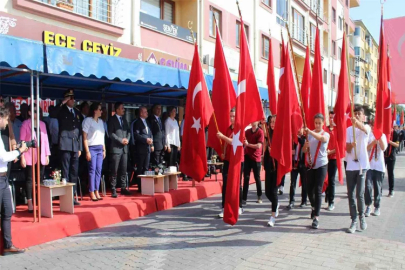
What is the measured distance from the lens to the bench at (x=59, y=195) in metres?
6.64

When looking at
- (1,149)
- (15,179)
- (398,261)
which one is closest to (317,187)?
(398,261)

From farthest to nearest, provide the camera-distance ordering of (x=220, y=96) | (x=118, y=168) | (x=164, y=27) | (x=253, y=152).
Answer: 1. (x=164, y=27)
2. (x=118, y=168)
3. (x=253, y=152)
4. (x=220, y=96)

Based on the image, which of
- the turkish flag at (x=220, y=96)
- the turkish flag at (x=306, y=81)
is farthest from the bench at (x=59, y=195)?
the turkish flag at (x=306, y=81)

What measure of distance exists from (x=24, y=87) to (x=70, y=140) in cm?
238

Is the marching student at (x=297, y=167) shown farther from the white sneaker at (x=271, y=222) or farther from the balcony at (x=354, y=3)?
the balcony at (x=354, y=3)

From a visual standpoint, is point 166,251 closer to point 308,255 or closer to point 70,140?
point 308,255

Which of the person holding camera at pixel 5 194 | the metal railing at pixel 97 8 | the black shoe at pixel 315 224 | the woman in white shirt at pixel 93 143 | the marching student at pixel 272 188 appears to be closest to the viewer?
the person holding camera at pixel 5 194

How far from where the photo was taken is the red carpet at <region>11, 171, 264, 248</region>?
19.5 ft

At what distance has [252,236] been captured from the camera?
249 inches

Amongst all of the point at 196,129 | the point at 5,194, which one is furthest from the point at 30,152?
the point at 196,129

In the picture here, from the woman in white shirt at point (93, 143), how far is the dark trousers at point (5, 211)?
2496 millimetres

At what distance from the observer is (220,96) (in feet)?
24.2

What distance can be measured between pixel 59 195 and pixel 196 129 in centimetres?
270

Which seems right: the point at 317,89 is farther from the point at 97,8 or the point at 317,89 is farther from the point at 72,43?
the point at 97,8
